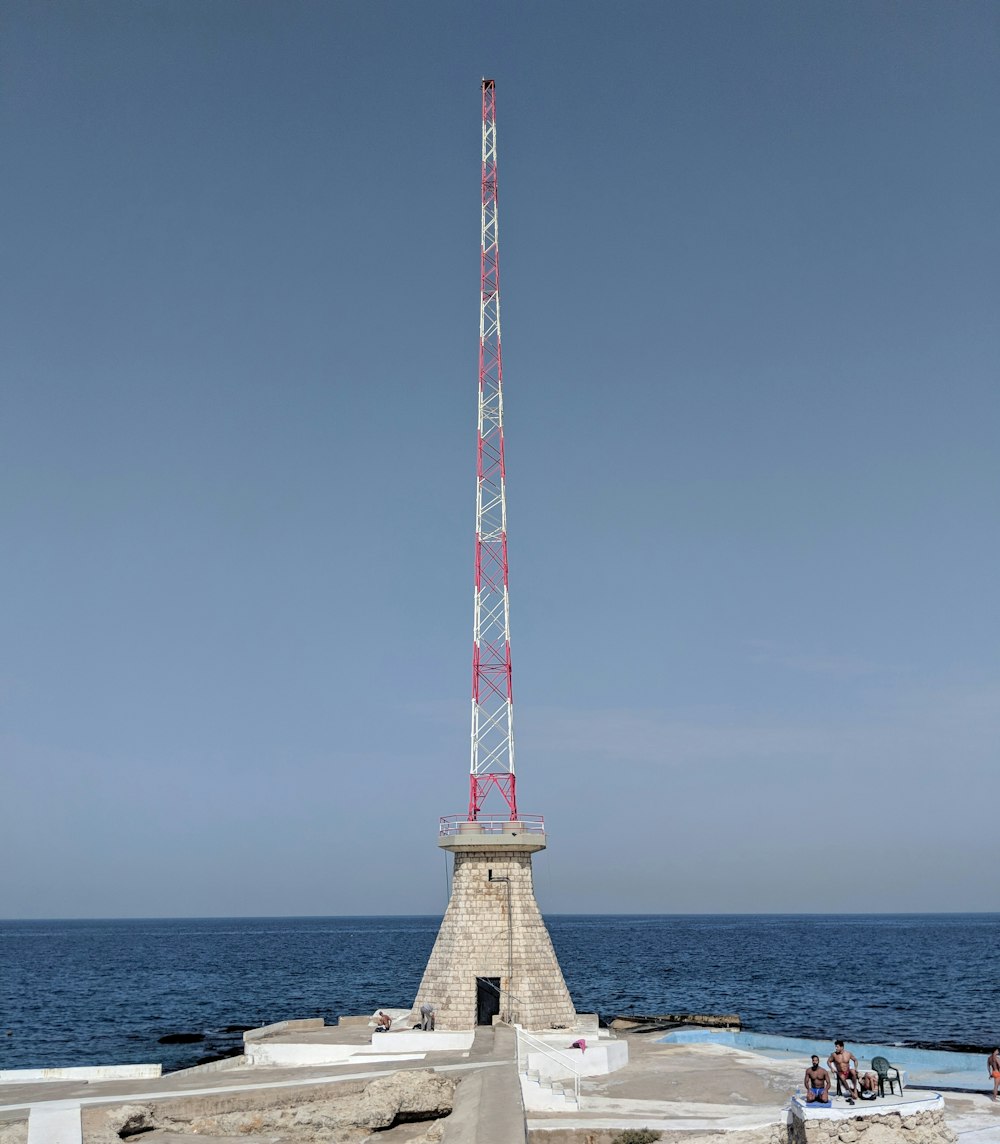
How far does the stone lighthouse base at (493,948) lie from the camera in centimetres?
3466

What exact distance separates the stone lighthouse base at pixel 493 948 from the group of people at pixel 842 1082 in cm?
1404

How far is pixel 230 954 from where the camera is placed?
470 feet

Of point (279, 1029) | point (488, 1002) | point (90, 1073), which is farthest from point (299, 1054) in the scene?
point (279, 1029)

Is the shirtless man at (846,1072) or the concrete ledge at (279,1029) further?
the concrete ledge at (279,1029)

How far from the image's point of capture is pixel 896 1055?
36562mm

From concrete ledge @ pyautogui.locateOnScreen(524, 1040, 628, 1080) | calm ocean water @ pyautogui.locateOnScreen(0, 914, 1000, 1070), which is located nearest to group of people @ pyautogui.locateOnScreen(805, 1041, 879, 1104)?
concrete ledge @ pyautogui.locateOnScreen(524, 1040, 628, 1080)

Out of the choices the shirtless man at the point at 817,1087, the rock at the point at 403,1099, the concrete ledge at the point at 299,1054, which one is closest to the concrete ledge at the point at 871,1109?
the shirtless man at the point at 817,1087

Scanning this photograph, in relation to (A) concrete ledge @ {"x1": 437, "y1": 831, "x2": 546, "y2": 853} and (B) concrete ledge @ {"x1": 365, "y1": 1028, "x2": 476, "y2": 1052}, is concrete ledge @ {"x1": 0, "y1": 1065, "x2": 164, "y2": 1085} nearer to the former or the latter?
(B) concrete ledge @ {"x1": 365, "y1": 1028, "x2": 476, "y2": 1052}

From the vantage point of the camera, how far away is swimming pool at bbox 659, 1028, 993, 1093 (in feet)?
106

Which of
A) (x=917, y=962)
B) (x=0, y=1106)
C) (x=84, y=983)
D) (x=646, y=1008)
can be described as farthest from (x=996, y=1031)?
(x=84, y=983)

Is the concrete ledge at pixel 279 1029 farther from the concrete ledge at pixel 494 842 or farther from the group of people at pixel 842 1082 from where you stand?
the group of people at pixel 842 1082

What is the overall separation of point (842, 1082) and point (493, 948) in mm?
Result: 15749

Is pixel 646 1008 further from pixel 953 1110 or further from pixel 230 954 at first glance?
pixel 230 954

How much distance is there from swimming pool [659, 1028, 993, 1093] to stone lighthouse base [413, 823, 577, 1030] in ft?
17.5
